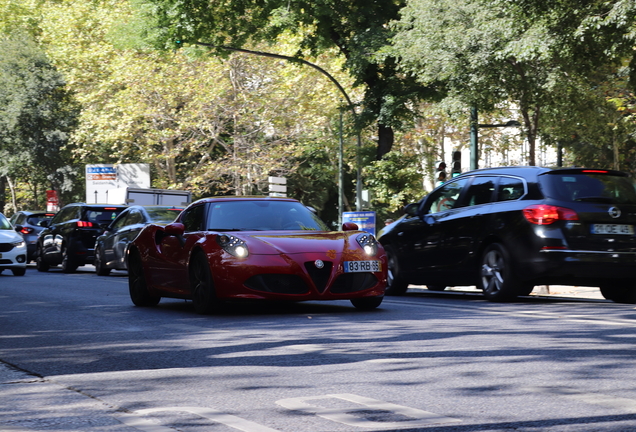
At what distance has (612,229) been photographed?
39.0ft

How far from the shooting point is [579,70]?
22.3 meters

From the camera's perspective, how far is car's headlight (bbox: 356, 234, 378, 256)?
35.7 feet

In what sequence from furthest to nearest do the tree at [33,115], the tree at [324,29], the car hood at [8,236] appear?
the tree at [33,115] → the tree at [324,29] → the car hood at [8,236]

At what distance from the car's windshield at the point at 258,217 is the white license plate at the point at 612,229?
3143 mm

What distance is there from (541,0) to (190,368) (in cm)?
1433

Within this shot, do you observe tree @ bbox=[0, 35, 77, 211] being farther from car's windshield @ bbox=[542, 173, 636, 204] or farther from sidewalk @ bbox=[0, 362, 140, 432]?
sidewalk @ bbox=[0, 362, 140, 432]

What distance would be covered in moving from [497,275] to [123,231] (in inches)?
442

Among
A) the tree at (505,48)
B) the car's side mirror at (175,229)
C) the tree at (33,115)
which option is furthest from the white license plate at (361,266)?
the tree at (33,115)

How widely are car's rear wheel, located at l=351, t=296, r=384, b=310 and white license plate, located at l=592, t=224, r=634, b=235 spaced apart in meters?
2.69

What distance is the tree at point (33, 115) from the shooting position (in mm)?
54219

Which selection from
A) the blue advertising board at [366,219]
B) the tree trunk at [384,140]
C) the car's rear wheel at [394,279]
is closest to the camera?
the car's rear wheel at [394,279]

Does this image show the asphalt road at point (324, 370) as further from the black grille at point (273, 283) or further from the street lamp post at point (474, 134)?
the street lamp post at point (474, 134)

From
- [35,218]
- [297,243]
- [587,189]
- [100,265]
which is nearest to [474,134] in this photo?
[100,265]

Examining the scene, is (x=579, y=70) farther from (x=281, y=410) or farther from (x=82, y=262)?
(x=281, y=410)
